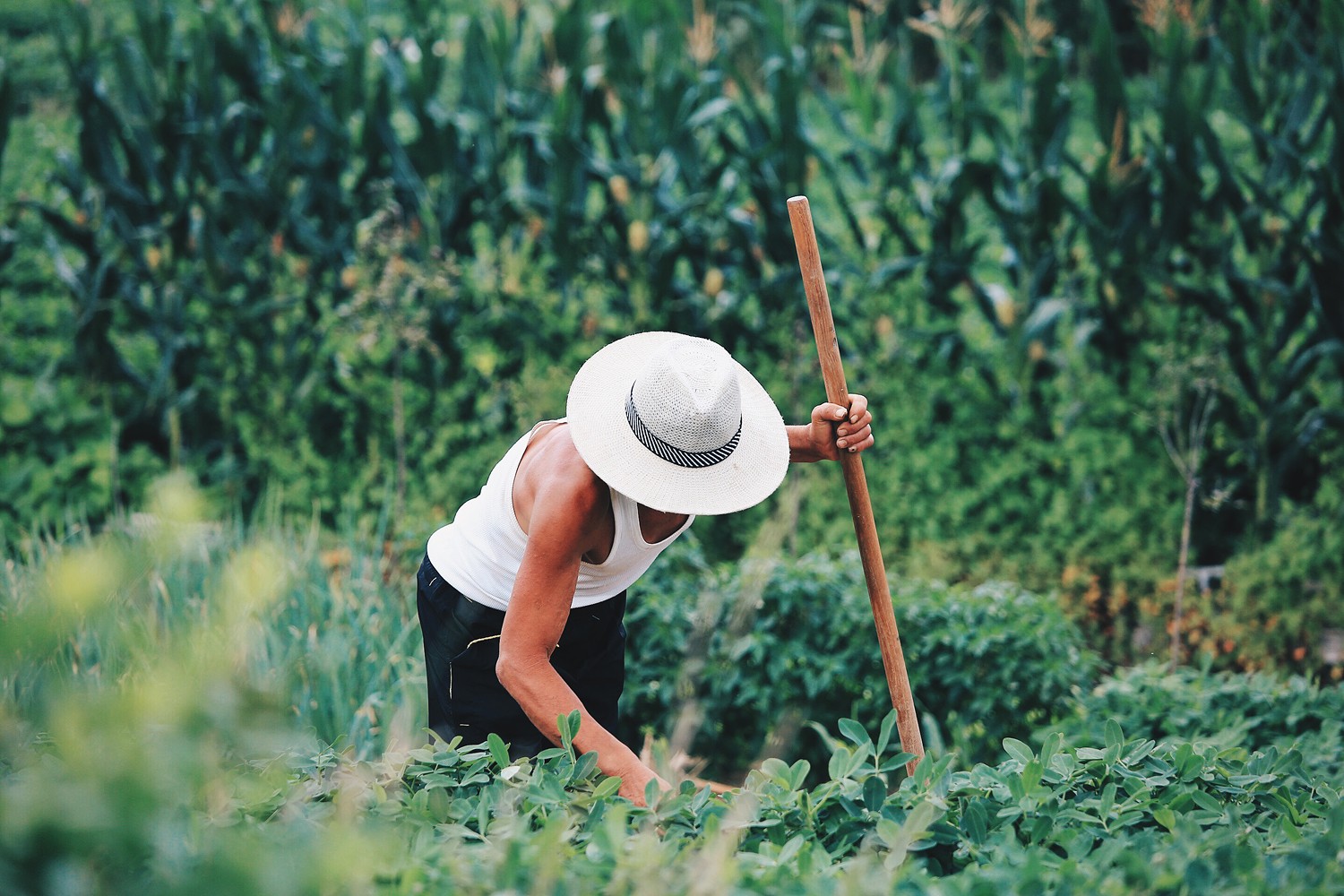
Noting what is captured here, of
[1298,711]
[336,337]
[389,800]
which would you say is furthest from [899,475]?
[389,800]

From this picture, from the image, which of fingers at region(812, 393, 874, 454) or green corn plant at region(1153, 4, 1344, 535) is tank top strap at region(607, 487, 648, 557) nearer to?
fingers at region(812, 393, 874, 454)

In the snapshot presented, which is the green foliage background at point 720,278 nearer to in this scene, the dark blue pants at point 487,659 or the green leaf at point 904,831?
the dark blue pants at point 487,659

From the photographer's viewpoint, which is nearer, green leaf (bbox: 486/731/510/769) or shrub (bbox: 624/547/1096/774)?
green leaf (bbox: 486/731/510/769)

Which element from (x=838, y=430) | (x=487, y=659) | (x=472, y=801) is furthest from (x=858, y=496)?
(x=472, y=801)

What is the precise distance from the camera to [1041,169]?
4.23m

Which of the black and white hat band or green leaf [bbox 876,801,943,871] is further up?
the black and white hat band

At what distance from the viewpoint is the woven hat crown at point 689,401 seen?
68.1 inches

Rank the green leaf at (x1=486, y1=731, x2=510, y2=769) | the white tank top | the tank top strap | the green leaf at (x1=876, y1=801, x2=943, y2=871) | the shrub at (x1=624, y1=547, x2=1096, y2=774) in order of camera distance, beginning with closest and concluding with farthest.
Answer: the green leaf at (x1=876, y1=801, x2=943, y2=871) < the green leaf at (x1=486, y1=731, x2=510, y2=769) < the tank top strap < the white tank top < the shrub at (x1=624, y1=547, x2=1096, y2=774)

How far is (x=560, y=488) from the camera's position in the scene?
1.77 m

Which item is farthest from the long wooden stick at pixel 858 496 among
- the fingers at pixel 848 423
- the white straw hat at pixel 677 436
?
the white straw hat at pixel 677 436

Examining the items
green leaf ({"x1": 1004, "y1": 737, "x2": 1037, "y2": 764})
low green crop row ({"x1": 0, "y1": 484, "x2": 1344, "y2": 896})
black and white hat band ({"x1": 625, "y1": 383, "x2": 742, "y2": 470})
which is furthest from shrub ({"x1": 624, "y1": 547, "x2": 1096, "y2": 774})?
green leaf ({"x1": 1004, "y1": 737, "x2": 1037, "y2": 764})

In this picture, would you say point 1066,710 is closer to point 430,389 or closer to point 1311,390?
point 1311,390

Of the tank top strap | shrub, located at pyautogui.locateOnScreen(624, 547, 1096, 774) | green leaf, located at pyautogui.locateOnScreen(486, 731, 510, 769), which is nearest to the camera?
green leaf, located at pyautogui.locateOnScreen(486, 731, 510, 769)

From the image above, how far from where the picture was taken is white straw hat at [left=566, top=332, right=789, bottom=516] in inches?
68.1
